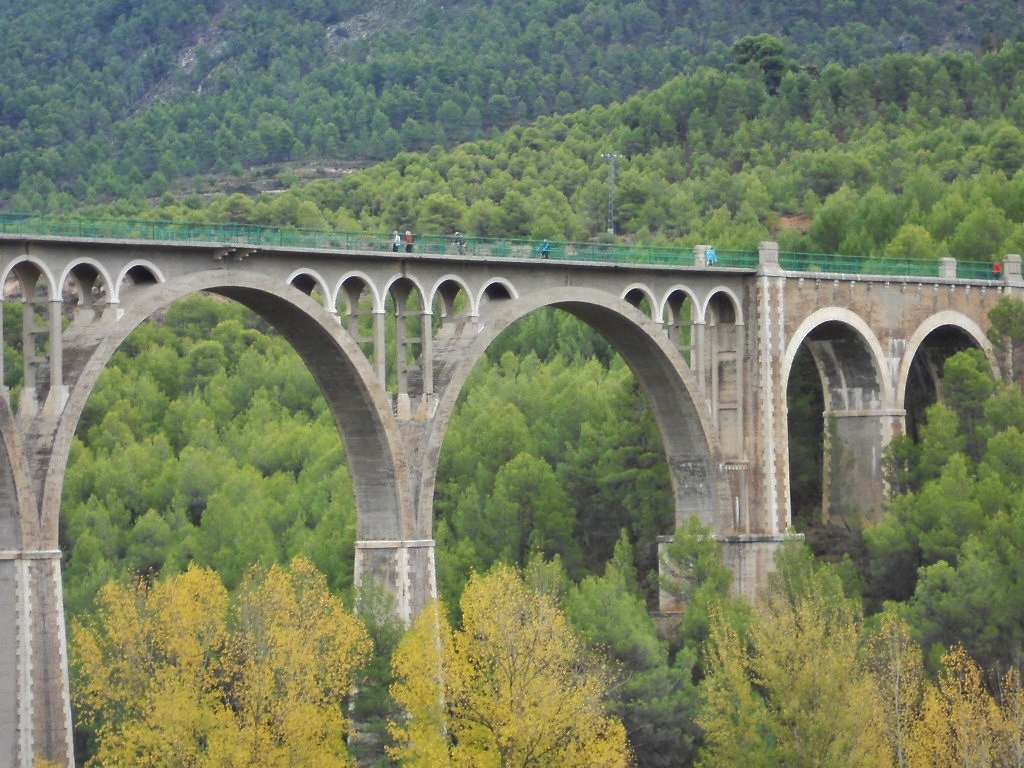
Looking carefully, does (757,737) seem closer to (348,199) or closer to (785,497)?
(785,497)

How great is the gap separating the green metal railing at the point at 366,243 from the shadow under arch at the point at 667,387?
1611 mm

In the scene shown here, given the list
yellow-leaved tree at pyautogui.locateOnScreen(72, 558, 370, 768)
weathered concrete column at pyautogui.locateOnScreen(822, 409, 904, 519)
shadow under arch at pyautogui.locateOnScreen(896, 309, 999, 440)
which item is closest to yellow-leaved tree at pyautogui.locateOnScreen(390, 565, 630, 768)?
yellow-leaved tree at pyautogui.locateOnScreen(72, 558, 370, 768)

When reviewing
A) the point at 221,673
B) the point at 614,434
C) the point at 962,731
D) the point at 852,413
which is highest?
the point at 852,413

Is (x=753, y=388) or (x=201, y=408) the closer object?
(x=753, y=388)

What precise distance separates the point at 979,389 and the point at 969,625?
1342cm

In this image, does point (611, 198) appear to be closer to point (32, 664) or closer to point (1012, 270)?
point (1012, 270)

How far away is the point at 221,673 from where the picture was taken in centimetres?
7062

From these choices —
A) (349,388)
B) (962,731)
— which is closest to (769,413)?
(349,388)

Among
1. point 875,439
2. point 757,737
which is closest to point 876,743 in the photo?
point 757,737

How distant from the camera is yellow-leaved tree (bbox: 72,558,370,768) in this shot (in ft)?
194

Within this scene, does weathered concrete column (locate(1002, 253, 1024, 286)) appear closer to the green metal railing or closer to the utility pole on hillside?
the green metal railing

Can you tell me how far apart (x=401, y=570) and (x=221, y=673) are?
266 inches

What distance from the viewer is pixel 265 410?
118438 millimetres

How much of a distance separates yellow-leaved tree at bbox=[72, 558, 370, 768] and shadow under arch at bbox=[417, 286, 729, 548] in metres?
12.4
